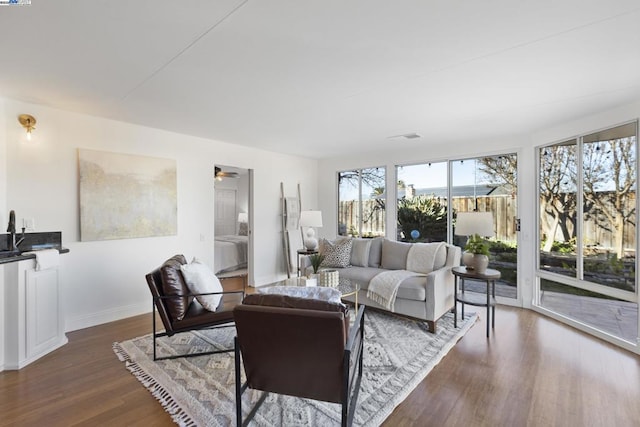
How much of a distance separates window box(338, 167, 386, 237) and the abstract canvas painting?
3450 mm

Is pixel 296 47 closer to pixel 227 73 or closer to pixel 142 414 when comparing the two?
pixel 227 73

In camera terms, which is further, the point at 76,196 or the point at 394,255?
the point at 394,255

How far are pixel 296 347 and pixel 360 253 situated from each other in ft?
10.1

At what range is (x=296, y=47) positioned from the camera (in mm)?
2088

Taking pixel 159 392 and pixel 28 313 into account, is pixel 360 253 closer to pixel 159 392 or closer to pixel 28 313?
pixel 159 392

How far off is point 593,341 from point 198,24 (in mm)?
4723

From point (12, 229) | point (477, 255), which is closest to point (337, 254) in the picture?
point (477, 255)

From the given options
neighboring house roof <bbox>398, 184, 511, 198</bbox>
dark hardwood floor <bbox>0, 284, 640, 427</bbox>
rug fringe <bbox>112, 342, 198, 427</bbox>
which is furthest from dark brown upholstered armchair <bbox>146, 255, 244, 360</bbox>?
neighboring house roof <bbox>398, 184, 511, 198</bbox>

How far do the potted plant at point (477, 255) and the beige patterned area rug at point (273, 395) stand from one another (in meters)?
0.73

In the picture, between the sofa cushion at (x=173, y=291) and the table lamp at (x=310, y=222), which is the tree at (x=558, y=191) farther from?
the sofa cushion at (x=173, y=291)

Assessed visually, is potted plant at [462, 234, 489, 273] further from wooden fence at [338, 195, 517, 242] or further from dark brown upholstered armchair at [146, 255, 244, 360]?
dark brown upholstered armchair at [146, 255, 244, 360]

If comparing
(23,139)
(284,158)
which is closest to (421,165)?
(284,158)

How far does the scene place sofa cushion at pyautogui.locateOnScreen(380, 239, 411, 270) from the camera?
4.32 meters

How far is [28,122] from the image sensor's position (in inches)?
122
